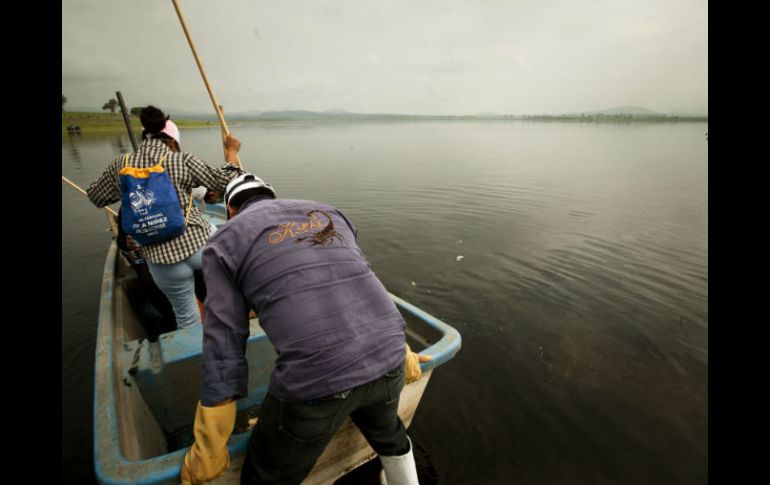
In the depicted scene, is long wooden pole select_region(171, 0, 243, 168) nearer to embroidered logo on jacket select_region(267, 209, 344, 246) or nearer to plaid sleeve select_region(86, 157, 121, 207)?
plaid sleeve select_region(86, 157, 121, 207)

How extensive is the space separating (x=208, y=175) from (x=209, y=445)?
7.77ft

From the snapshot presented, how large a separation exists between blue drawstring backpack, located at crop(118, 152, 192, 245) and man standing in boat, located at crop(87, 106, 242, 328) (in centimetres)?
11

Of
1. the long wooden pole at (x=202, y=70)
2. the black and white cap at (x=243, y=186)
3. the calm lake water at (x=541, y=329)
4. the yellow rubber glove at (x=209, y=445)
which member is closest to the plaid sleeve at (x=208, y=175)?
the long wooden pole at (x=202, y=70)

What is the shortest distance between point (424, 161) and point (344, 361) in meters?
27.3

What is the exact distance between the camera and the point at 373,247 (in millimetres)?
9844

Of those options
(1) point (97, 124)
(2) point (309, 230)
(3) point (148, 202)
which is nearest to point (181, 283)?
(3) point (148, 202)

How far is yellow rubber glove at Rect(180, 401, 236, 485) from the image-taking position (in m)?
1.85

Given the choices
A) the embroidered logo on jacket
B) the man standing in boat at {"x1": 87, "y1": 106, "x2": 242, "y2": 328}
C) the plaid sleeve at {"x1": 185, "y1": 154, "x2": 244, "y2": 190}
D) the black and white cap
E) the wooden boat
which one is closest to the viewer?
the embroidered logo on jacket

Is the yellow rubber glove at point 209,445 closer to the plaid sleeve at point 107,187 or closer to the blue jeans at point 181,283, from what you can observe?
the blue jeans at point 181,283

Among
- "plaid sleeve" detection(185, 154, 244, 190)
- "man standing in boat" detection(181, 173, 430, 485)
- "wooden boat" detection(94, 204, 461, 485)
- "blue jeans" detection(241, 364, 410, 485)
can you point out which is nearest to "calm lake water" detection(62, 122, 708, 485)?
"wooden boat" detection(94, 204, 461, 485)

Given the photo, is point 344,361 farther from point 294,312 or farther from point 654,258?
point 654,258

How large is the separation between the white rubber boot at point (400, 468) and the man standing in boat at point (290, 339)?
65cm

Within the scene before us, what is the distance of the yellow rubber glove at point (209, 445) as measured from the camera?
1852mm
